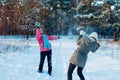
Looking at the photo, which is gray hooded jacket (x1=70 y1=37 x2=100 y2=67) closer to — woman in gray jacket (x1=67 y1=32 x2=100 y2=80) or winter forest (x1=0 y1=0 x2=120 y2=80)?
woman in gray jacket (x1=67 y1=32 x2=100 y2=80)

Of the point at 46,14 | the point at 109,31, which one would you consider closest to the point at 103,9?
the point at 109,31

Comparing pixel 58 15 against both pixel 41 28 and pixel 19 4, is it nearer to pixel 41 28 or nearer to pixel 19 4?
pixel 19 4

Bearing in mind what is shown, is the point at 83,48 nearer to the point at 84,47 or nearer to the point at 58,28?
the point at 84,47

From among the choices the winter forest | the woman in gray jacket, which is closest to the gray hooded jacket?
the woman in gray jacket

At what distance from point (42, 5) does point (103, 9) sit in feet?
58.6

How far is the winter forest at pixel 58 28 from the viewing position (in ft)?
41.6

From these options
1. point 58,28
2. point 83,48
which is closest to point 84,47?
point 83,48

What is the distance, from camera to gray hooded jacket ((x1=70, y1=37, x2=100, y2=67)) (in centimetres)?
812

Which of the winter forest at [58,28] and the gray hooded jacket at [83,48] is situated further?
the winter forest at [58,28]

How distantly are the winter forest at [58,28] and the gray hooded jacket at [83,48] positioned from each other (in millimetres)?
2153

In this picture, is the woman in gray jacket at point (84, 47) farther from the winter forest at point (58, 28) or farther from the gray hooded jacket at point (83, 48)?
the winter forest at point (58, 28)

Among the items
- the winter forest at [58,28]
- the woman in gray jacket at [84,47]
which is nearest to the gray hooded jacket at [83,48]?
the woman in gray jacket at [84,47]

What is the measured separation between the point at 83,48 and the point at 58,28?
5932 centimetres

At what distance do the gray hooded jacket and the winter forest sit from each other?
7.06 feet
